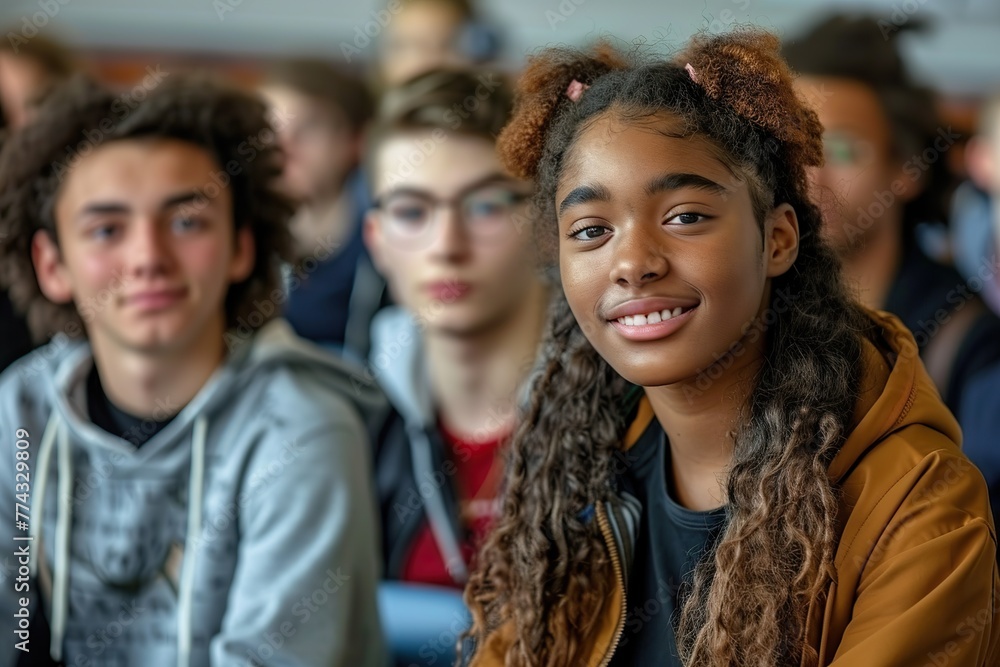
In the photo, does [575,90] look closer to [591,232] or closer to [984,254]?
[591,232]

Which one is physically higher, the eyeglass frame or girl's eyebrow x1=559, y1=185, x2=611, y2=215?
the eyeglass frame

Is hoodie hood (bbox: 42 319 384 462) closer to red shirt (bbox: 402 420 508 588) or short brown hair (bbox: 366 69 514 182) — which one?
red shirt (bbox: 402 420 508 588)

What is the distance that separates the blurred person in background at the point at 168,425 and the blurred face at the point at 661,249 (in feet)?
2.03

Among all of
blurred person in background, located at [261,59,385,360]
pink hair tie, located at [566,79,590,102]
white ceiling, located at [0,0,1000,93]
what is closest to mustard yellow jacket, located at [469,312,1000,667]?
pink hair tie, located at [566,79,590,102]

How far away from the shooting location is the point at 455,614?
1792mm

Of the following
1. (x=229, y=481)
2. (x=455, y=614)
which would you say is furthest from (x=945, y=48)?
(x=229, y=481)

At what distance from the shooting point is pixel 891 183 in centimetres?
213

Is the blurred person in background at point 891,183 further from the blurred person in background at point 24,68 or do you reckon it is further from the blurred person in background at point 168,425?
the blurred person in background at point 24,68

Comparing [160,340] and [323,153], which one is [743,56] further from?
[323,153]

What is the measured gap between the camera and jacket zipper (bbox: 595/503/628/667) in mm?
1150

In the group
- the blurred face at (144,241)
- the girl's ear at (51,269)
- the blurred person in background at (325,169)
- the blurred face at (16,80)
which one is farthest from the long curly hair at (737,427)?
the blurred face at (16,80)

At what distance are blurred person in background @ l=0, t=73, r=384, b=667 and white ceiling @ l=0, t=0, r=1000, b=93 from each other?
92.1 inches

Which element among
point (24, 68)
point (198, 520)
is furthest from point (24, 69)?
point (198, 520)

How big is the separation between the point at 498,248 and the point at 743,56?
2.87 feet
